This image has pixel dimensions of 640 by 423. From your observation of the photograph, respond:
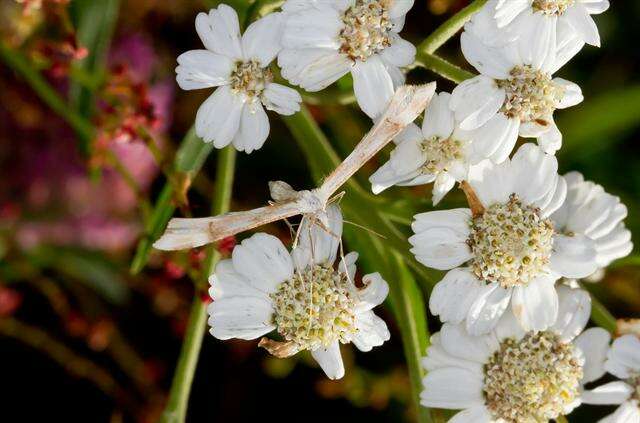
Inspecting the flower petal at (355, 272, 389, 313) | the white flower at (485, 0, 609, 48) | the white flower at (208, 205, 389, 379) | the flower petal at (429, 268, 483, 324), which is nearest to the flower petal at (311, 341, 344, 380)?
the white flower at (208, 205, 389, 379)

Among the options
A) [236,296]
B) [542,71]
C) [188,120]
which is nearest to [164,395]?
[188,120]

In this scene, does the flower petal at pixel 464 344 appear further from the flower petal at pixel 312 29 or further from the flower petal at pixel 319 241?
the flower petal at pixel 312 29

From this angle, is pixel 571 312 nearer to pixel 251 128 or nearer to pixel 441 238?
pixel 441 238

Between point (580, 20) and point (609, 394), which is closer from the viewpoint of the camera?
point (580, 20)

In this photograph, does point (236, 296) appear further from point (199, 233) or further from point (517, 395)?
point (517, 395)

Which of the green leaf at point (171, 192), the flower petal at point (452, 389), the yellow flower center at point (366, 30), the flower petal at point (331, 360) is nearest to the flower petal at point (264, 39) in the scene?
the yellow flower center at point (366, 30)

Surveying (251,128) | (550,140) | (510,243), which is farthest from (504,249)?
(251,128)

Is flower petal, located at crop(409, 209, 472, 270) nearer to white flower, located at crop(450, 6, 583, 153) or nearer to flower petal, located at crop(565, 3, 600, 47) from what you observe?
white flower, located at crop(450, 6, 583, 153)
